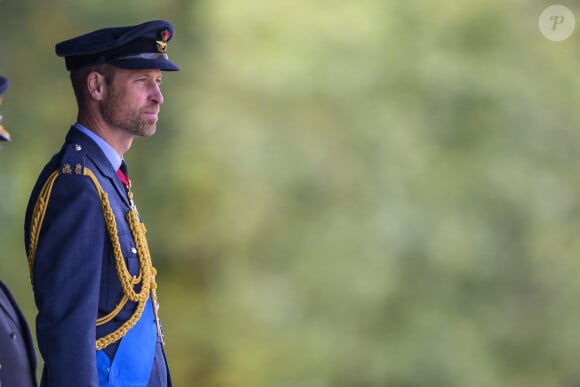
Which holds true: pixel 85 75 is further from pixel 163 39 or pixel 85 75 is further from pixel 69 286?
pixel 69 286

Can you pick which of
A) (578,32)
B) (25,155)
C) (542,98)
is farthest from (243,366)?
(578,32)

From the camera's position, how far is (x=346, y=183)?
17.0ft

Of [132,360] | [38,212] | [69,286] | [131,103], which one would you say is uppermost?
[131,103]

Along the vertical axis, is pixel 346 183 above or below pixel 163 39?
below

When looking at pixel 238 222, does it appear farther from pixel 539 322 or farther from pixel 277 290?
pixel 539 322

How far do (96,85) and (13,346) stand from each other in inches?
24.1

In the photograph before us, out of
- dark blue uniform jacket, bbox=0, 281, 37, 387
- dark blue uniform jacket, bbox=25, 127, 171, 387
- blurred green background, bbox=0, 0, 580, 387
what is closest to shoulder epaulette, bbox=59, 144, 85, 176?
dark blue uniform jacket, bbox=25, 127, 171, 387

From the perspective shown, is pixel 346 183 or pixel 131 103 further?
pixel 346 183

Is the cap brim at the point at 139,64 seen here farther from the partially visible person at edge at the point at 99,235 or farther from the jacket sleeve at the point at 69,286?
the jacket sleeve at the point at 69,286

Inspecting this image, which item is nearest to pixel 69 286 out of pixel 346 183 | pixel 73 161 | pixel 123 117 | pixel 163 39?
pixel 73 161

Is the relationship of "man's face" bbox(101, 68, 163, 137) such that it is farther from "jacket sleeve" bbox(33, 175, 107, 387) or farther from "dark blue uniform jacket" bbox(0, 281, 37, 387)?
"dark blue uniform jacket" bbox(0, 281, 37, 387)

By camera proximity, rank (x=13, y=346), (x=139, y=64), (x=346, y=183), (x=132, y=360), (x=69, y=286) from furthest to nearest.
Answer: (x=346, y=183)
(x=139, y=64)
(x=132, y=360)
(x=69, y=286)
(x=13, y=346)

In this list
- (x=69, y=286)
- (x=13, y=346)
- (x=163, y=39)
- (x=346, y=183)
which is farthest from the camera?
(x=346, y=183)

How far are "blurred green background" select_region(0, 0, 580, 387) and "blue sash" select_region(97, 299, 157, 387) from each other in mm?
2653
